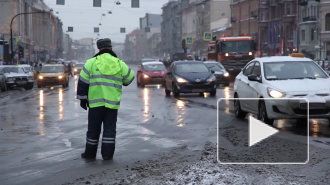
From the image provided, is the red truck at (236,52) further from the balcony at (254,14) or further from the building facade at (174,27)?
the building facade at (174,27)

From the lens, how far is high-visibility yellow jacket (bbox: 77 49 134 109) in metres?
9.38

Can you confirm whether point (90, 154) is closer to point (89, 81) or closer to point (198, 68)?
point (89, 81)

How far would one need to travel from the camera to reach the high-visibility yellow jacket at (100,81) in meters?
9.38

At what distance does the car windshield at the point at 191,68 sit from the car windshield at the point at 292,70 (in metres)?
13.6

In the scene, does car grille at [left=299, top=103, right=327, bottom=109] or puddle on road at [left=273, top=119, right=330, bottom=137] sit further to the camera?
car grille at [left=299, top=103, right=327, bottom=109]

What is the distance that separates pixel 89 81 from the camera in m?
9.42

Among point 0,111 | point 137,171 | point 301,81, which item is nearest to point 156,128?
point 301,81

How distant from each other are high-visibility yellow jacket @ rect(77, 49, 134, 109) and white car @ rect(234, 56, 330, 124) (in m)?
4.83

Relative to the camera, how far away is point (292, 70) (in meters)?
14.9

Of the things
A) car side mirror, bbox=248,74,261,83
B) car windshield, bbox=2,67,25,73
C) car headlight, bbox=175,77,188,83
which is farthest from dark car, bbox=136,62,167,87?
car side mirror, bbox=248,74,261,83

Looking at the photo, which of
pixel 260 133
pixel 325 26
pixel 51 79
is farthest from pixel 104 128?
pixel 325 26

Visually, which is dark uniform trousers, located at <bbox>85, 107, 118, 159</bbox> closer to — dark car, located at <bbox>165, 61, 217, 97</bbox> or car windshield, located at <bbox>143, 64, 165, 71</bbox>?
dark car, located at <bbox>165, 61, 217, 97</bbox>

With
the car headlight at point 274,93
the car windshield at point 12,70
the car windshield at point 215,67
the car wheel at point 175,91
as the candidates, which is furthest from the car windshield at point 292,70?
the car windshield at point 12,70

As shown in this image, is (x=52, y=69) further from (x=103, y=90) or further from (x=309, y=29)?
(x=309, y=29)
